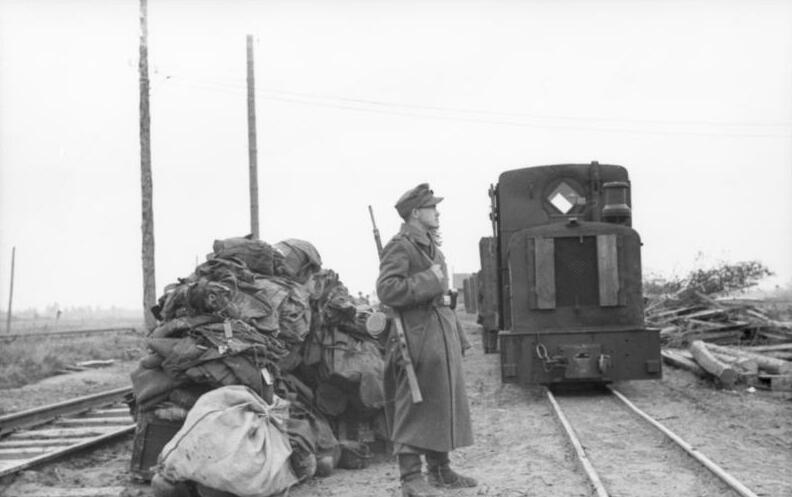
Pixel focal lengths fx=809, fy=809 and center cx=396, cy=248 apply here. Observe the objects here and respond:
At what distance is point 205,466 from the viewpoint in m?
4.65

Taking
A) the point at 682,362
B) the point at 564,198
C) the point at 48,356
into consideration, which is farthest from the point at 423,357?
the point at 48,356

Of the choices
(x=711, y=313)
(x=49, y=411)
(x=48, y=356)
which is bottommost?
(x=48, y=356)

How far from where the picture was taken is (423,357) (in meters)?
5.13

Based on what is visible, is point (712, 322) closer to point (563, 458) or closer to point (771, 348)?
point (771, 348)

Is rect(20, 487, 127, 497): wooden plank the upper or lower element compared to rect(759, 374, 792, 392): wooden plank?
upper

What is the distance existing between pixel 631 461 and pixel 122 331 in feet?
84.7

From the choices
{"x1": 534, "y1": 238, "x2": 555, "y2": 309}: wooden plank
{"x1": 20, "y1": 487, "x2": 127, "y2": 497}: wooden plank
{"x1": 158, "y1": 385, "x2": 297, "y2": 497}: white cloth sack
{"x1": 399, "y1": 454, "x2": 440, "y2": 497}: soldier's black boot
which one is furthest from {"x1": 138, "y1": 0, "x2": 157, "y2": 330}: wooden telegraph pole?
{"x1": 399, "y1": 454, "x2": 440, "y2": 497}: soldier's black boot

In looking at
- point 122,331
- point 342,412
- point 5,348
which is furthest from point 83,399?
point 122,331

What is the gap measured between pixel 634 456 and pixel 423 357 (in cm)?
222

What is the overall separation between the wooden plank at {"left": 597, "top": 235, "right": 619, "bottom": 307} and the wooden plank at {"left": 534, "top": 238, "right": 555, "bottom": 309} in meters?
0.55

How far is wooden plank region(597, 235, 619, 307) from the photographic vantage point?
9.47 meters

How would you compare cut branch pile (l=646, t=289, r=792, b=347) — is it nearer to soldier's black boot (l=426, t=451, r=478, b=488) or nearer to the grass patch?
soldier's black boot (l=426, t=451, r=478, b=488)

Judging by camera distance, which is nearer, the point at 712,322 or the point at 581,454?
the point at 581,454

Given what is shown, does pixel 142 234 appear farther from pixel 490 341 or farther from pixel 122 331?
pixel 122 331
